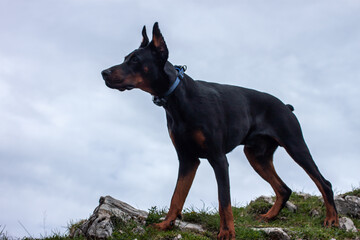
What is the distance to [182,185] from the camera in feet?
24.0

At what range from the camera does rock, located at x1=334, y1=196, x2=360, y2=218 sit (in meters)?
9.62

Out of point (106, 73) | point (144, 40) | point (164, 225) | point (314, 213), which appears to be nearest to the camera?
point (106, 73)

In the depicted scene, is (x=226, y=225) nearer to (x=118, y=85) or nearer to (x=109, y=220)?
(x=109, y=220)

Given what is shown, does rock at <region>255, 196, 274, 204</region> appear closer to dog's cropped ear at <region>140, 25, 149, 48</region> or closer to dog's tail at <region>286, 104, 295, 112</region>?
dog's tail at <region>286, 104, 295, 112</region>

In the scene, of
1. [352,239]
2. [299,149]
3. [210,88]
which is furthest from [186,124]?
[352,239]

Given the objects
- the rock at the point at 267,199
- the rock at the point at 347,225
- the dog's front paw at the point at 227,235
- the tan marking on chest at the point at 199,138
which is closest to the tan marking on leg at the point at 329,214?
the rock at the point at 347,225

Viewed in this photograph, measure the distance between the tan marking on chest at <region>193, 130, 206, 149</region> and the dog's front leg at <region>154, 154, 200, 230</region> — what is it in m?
0.56

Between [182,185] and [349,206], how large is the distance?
442 cm

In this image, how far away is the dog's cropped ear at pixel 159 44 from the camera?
262 inches

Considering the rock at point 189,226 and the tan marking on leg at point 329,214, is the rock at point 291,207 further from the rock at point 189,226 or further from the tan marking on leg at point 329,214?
the rock at point 189,226

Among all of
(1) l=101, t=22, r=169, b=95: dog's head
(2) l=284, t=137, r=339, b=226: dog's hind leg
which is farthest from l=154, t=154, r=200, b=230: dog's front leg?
(2) l=284, t=137, r=339, b=226: dog's hind leg

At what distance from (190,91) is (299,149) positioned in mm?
2615

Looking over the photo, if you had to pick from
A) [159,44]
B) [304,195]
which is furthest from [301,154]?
[159,44]

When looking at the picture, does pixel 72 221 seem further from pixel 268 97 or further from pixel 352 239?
pixel 352 239
